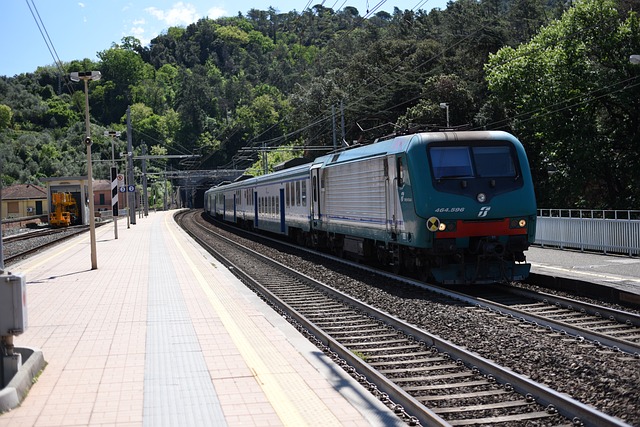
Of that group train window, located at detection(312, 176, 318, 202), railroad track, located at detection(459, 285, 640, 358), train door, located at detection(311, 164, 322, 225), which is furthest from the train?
train window, located at detection(312, 176, 318, 202)

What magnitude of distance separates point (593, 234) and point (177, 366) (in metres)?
16.6

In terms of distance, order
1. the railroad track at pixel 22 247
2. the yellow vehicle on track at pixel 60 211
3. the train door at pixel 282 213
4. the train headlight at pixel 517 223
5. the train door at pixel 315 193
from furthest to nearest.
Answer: the yellow vehicle on track at pixel 60 211 < the train door at pixel 282 213 < the railroad track at pixel 22 247 < the train door at pixel 315 193 < the train headlight at pixel 517 223

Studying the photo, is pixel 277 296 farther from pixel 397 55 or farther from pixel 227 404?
pixel 397 55

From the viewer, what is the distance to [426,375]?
7.79 metres

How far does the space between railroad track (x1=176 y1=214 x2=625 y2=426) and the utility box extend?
3443mm

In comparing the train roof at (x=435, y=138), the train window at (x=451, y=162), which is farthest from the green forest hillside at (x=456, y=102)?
the train window at (x=451, y=162)

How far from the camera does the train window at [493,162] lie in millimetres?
13977

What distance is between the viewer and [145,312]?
37.7 ft

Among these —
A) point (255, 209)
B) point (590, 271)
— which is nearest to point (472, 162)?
point (590, 271)

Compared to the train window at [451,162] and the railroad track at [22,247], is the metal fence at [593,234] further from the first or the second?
the railroad track at [22,247]

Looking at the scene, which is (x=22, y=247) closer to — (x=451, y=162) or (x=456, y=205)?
(x=451, y=162)

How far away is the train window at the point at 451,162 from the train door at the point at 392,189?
879 mm

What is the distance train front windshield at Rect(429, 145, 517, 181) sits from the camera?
13.8m

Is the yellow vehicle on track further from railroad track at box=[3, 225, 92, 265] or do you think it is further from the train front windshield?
the train front windshield
